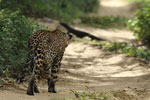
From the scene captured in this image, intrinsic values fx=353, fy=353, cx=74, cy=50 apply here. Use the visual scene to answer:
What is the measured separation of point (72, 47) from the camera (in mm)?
13789

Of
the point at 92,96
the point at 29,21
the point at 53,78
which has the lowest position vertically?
the point at 92,96

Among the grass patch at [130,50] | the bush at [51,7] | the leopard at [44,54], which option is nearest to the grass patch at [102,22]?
the bush at [51,7]

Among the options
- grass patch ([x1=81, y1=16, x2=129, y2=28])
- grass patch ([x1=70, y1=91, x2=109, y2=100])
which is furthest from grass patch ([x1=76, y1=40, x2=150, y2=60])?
grass patch ([x1=81, y1=16, x2=129, y2=28])

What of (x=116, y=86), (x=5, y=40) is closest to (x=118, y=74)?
(x=116, y=86)

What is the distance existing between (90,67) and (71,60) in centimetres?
100

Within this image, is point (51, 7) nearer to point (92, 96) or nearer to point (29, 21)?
point (29, 21)

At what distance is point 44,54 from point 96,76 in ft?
9.41

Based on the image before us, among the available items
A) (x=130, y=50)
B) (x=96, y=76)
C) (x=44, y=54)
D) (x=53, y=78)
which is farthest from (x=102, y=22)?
(x=44, y=54)

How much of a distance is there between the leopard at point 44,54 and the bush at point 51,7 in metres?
8.15

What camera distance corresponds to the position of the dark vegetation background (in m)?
8.43

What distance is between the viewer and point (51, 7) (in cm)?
2100

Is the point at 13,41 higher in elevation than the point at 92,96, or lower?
higher

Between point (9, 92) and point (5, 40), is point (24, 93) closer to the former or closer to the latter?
point (9, 92)

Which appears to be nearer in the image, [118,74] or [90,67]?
[118,74]
